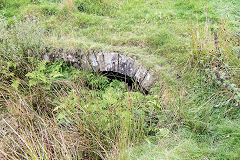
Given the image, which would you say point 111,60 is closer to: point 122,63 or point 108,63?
point 108,63

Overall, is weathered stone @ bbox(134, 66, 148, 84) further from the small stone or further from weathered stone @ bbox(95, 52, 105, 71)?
weathered stone @ bbox(95, 52, 105, 71)

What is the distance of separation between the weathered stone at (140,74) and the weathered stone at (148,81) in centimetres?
7

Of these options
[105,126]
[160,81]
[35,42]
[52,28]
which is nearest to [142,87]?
[160,81]

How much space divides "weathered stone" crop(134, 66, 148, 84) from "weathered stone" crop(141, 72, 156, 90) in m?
0.07

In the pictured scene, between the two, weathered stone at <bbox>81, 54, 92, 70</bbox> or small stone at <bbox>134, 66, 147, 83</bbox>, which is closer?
A: small stone at <bbox>134, 66, 147, 83</bbox>

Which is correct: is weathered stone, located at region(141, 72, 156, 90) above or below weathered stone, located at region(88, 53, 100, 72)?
below

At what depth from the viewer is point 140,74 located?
4125 mm

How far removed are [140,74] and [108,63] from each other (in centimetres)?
71

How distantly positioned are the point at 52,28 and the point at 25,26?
785mm

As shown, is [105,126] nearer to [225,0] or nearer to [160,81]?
[160,81]

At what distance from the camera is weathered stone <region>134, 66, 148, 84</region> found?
4.08 m

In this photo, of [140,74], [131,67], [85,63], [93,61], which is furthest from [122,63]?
[85,63]

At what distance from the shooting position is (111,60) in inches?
172

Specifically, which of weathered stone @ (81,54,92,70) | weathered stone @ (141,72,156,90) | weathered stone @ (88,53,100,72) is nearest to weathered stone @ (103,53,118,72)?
weathered stone @ (88,53,100,72)
